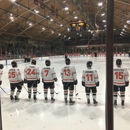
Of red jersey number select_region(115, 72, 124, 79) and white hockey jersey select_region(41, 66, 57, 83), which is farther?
white hockey jersey select_region(41, 66, 57, 83)

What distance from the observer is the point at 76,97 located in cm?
489

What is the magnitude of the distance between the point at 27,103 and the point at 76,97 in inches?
60.5

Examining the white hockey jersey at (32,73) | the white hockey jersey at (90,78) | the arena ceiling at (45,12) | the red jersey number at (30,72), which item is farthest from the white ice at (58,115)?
the arena ceiling at (45,12)

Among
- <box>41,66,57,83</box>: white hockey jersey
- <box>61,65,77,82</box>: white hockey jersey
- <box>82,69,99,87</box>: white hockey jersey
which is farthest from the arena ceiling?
<box>82,69,99,87</box>: white hockey jersey

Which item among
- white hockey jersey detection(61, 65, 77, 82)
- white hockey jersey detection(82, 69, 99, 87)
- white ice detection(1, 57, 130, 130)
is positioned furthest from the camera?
white hockey jersey detection(61, 65, 77, 82)

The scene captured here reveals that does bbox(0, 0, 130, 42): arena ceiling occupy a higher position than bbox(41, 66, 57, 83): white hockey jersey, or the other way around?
bbox(0, 0, 130, 42): arena ceiling

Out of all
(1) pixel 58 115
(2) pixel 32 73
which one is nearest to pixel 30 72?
(2) pixel 32 73

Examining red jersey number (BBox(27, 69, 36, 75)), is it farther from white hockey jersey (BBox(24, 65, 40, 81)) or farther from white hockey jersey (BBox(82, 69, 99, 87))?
white hockey jersey (BBox(82, 69, 99, 87))

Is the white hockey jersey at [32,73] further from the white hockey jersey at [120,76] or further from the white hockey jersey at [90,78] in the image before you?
the white hockey jersey at [120,76]

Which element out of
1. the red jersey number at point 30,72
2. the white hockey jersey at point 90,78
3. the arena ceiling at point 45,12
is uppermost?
the arena ceiling at point 45,12

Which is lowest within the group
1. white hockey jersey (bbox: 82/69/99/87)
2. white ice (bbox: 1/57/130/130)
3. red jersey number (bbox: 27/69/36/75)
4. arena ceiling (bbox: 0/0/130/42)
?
white ice (bbox: 1/57/130/130)

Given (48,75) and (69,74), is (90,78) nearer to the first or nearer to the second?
(69,74)

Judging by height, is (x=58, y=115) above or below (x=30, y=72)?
below

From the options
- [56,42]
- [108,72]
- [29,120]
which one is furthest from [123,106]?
[56,42]
